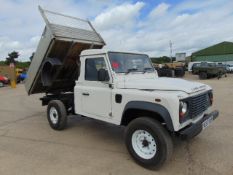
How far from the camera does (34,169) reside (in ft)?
14.4

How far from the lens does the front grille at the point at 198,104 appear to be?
432cm

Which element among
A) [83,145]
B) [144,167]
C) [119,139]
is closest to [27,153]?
[83,145]

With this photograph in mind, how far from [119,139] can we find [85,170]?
1757 mm

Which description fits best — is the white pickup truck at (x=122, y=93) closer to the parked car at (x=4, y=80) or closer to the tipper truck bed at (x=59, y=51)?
the tipper truck bed at (x=59, y=51)

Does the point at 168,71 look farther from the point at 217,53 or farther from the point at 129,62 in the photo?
the point at 217,53

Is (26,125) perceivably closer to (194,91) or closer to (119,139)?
(119,139)

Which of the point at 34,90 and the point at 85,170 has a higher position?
the point at 34,90

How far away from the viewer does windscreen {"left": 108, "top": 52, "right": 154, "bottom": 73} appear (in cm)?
523

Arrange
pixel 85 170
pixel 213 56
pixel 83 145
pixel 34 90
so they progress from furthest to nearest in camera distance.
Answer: pixel 213 56 → pixel 34 90 → pixel 83 145 → pixel 85 170

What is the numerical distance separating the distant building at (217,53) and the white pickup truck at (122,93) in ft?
175

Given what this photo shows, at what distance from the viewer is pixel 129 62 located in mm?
5566

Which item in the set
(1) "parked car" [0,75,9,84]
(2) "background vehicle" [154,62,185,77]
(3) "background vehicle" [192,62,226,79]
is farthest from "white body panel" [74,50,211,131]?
(1) "parked car" [0,75,9,84]

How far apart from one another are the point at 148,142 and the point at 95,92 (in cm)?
168

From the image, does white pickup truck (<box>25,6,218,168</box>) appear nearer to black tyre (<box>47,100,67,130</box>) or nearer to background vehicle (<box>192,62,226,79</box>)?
black tyre (<box>47,100,67,130</box>)
